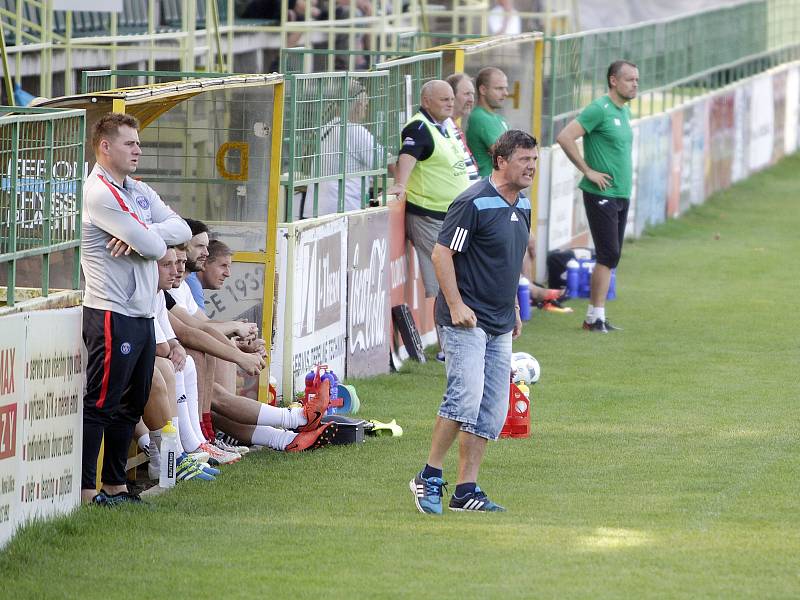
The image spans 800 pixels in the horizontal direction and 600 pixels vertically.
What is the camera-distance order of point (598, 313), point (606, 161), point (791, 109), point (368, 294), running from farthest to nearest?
point (791, 109), point (598, 313), point (606, 161), point (368, 294)

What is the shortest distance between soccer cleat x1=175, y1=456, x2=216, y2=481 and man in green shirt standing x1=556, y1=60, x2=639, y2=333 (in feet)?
22.0

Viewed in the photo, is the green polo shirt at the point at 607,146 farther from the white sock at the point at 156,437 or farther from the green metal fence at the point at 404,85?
the white sock at the point at 156,437

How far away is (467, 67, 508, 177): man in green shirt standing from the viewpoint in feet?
45.8

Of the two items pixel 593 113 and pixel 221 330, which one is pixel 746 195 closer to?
pixel 593 113

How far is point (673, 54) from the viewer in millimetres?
25578

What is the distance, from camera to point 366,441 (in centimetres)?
995

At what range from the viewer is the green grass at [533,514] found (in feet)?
21.8

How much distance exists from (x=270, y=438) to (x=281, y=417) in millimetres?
176

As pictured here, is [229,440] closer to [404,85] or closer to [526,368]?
[526,368]

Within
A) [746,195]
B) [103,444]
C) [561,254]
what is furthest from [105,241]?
[746,195]

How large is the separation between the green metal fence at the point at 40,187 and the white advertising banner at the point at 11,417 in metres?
0.24

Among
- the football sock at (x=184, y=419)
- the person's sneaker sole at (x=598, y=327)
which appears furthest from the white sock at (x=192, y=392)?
the person's sneaker sole at (x=598, y=327)

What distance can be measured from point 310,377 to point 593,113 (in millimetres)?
5418

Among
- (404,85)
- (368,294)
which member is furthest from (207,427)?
(404,85)
